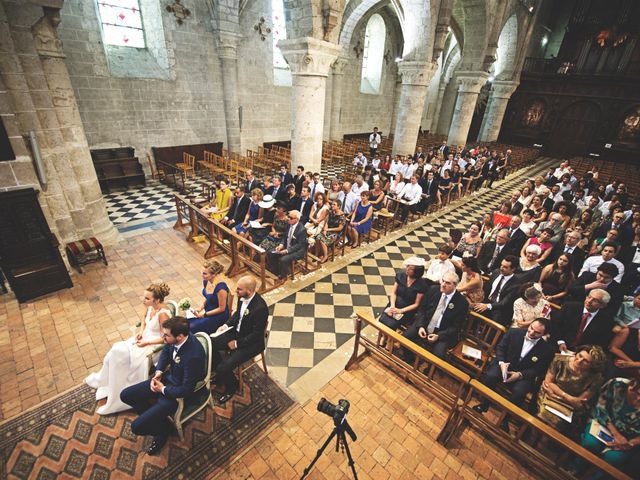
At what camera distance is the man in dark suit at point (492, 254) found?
528cm

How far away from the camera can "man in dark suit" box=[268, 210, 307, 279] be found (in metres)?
5.42

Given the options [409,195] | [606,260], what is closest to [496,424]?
[606,260]

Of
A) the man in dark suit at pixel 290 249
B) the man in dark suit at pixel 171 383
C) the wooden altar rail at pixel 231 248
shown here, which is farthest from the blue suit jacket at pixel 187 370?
the man in dark suit at pixel 290 249

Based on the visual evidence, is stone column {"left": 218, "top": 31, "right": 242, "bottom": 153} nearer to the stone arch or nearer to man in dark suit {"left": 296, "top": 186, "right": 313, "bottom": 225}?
man in dark suit {"left": 296, "top": 186, "right": 313, "bottom": 225}

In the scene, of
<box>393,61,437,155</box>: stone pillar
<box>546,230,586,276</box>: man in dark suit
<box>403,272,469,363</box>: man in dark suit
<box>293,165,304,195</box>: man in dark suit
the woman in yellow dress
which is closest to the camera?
<box>403,272,469,363</box>: man in dark suit

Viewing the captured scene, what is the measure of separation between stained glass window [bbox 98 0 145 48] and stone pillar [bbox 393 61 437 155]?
956 cm

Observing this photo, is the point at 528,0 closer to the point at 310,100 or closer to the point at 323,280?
the point at 310,100

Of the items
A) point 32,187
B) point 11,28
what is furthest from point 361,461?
point 11,28

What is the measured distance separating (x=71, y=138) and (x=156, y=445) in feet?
19.6

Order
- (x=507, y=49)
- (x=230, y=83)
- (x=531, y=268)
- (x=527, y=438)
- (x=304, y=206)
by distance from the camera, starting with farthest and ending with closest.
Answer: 1. (x=507, y=49)
2. (x=230, y=83)
3. (x=304, y=206)
4. (x=531, y=268)
5. (x=527, y=438)

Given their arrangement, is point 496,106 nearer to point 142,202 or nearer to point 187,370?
point 142,202

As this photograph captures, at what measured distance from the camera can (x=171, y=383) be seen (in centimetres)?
278

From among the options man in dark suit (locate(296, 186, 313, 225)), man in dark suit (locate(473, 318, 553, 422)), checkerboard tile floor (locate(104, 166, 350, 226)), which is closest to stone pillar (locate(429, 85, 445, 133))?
checkerboard tile floor (locate(104, 166, 350, 226))

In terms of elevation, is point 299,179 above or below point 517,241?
above
